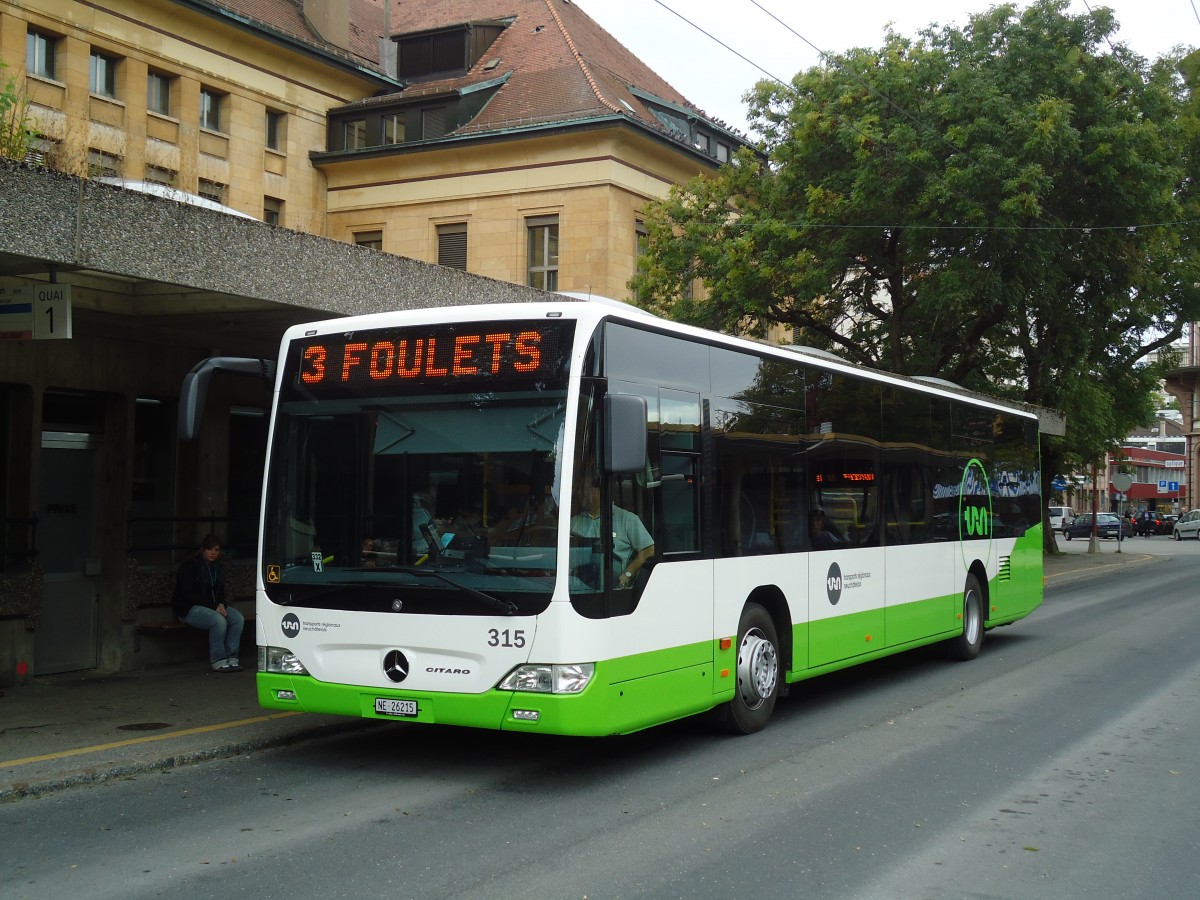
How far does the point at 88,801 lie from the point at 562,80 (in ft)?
106

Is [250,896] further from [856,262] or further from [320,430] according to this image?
[856,262]

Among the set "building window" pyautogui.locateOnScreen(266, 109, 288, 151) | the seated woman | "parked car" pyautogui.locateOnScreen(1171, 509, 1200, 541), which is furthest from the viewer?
"parked car" pyautogui.locateOnScreen(1171, 509, 1200, 541)

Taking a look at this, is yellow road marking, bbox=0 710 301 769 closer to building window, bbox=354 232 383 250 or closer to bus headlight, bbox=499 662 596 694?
bus headlight, bbox=499 662 596 694

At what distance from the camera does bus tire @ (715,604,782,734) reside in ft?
30.6

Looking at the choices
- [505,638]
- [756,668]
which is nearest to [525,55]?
[756,668]

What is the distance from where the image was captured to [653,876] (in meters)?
5.79

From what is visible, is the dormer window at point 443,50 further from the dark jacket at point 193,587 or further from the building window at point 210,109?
the dark jacket at point 193,587

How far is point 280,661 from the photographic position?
8.19 meters

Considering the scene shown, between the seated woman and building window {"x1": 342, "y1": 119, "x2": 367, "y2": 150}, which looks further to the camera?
building window {"x1": 342, "y1": 119, "x2": 367, "y2": 150}

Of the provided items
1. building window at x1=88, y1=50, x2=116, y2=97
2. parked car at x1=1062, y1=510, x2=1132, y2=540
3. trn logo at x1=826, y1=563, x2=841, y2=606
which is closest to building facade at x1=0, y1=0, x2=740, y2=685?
building window at x1=88, y1=50, x2=116, y2=97

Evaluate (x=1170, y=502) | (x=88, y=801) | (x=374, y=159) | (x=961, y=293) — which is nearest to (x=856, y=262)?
(x=961, y=293)

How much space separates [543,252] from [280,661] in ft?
95.9

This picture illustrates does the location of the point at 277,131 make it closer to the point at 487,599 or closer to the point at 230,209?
the point at 230,209

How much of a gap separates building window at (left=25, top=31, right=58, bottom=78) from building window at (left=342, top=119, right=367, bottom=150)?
938 centimetres
